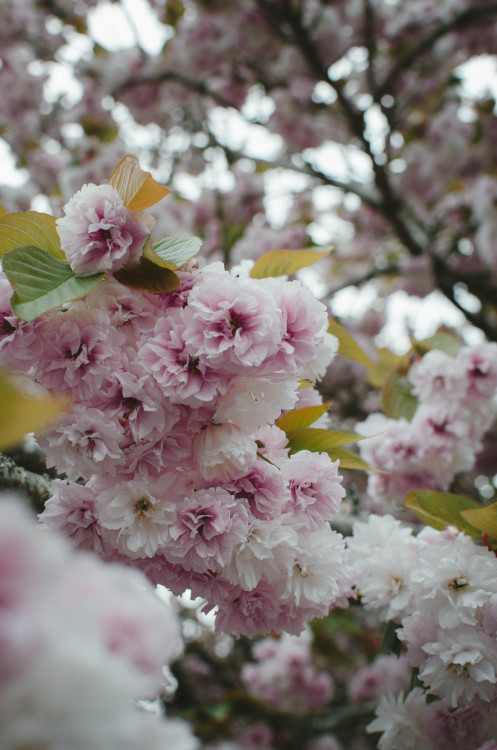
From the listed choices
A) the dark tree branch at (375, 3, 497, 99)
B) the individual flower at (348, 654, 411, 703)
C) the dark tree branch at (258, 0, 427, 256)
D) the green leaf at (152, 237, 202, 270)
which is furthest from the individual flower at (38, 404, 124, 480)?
the individual flower at (348, 654, 411, 703)

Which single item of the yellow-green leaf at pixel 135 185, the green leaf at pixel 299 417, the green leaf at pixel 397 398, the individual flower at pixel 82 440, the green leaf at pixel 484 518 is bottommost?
the green leaf at pixel 397 398

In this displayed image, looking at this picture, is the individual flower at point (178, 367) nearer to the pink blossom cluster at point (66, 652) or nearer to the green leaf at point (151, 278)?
the green leaf at point (151, 278)

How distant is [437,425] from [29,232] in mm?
1111

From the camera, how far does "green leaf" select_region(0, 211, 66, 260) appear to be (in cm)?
78

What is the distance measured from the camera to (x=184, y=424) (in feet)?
2.48

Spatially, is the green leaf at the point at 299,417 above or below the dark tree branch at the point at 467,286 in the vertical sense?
above

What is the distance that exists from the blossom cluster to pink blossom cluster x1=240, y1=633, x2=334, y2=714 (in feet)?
10.4

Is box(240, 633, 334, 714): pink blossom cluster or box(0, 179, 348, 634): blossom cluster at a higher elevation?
box(0, 179, 348, 634): blossom cluster

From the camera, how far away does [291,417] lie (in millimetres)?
886

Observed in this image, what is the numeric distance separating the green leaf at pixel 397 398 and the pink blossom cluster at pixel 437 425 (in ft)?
0.09

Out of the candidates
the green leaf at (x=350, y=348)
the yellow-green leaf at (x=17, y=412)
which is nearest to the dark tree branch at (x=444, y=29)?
the green leaf at (x=350, y=348)

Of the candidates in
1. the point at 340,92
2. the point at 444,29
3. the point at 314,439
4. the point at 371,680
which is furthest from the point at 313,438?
the point at 371,680

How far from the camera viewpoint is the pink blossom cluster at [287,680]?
3553 millimetres

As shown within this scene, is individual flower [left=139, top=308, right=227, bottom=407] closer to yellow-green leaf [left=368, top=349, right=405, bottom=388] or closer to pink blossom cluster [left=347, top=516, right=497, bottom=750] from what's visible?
pink blossom cluster [left=347, top=516, right=497, bottom=750]
